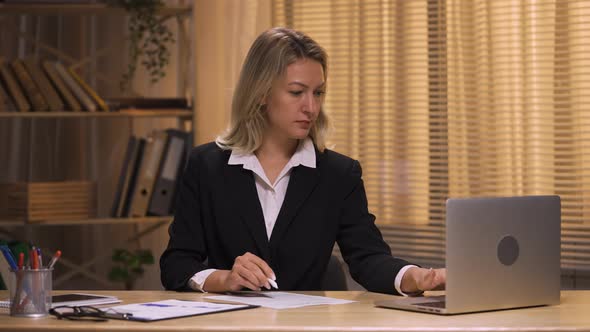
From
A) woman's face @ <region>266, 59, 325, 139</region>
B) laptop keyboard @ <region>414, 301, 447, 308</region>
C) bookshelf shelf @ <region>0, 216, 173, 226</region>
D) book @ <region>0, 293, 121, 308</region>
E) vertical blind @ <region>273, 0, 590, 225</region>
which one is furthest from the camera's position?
bookshelf shelf @ <region>0, 216, 173, 226</region>

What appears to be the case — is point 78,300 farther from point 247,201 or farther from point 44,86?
point 44,86

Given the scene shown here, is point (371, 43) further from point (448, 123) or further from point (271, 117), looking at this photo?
point (271, 117)

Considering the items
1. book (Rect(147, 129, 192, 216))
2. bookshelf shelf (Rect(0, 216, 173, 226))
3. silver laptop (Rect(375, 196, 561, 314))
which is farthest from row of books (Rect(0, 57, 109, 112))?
silver laptop (Rect(375, 196, 561, 314))

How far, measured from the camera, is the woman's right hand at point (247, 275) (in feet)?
6.77

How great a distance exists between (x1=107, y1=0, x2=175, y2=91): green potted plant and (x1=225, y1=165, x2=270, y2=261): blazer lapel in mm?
1513

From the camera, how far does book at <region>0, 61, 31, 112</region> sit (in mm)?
3756

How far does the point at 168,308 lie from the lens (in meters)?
1.88

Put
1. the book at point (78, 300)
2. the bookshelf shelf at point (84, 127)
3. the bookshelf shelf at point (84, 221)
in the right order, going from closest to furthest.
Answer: the book at point (78, 300), the bookshelf shelf at point (84, 221), the bookshelf shelf at point (84, 127)

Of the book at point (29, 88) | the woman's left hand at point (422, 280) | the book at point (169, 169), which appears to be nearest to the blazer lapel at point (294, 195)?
the woman's left hand at point (422, 280)

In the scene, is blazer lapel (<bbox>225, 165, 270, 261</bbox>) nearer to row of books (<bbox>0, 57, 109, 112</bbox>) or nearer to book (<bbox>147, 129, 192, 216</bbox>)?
book (<bbox>147, 129, 192, 216</bbox>)

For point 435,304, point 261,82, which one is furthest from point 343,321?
point 261,82

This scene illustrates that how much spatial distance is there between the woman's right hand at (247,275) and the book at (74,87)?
190cm

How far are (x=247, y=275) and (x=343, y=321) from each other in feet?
1.36

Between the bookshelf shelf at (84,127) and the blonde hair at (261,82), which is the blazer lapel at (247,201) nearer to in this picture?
the blonde hair at (261,82)
